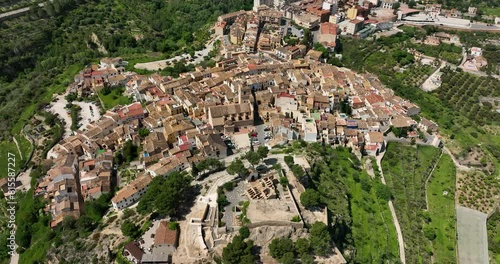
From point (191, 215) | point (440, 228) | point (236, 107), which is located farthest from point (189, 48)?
point (440, 228)

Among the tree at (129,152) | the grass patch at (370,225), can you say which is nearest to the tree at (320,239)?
the grass patch at (370,225)

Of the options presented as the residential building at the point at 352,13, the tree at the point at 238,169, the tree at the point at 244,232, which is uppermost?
the residential building at the point at 352,13

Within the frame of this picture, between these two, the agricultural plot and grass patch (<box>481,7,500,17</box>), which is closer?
the agricultural plot

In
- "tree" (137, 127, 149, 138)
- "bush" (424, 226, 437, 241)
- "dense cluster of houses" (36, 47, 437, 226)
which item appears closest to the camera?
"dense cluster of houses" (36, 47, 437, 226)

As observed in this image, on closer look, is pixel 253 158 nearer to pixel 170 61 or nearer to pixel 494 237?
pixel 494 237

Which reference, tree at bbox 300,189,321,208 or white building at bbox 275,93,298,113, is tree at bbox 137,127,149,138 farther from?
tree at bbox 300,189,321,208

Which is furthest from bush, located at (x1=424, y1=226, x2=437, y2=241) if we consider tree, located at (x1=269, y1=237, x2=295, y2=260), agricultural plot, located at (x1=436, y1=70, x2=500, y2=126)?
agricultural plot, located at (x1=436, y1=70, x2=500, y2=126)

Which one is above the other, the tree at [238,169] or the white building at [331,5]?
the white building at [331,5]

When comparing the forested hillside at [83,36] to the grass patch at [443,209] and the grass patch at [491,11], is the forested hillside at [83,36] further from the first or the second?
the grass patch at [491,11]
